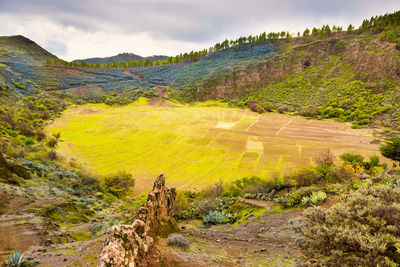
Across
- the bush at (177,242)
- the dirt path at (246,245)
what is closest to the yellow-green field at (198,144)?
the dirt path at (246,245)

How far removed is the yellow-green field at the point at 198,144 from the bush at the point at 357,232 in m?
19.2

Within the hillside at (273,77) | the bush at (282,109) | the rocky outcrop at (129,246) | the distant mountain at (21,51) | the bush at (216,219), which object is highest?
the distant mountain at (21,51)

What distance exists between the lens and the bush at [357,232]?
4148mm

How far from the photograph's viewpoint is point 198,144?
37219 millimetres

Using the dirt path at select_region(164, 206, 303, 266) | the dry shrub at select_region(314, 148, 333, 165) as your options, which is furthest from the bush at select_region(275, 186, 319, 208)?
the dry shrub at select_region(314, 148, 333, 165)

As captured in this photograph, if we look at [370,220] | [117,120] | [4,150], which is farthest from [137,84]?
[370,220]

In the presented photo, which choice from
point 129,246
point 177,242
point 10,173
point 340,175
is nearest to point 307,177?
point 340,175

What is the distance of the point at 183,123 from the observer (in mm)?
50281

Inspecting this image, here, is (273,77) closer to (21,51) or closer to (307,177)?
(307,177)

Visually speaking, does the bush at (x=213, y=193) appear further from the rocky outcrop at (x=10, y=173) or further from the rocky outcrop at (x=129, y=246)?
the rocky outcrop at (x=10, y=173)

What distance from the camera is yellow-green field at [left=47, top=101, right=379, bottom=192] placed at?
27.5 m

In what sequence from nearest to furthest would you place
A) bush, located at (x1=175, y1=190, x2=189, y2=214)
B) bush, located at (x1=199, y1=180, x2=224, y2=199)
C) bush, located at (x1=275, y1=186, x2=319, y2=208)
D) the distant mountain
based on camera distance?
bush, located at (x1=275, y1=186, x2=319, y2=208)
bush, located at (x1=175, y1=190, x2=189, y2=214)
bush, located at (x1=199, y1=180, x2=224, y2=199)
the distant mountain

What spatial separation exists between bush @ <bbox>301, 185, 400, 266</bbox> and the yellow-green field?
63.1 ft

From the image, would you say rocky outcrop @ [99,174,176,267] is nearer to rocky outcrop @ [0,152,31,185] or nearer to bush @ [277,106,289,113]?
rocky outcrop @ [0,152,31,185]
